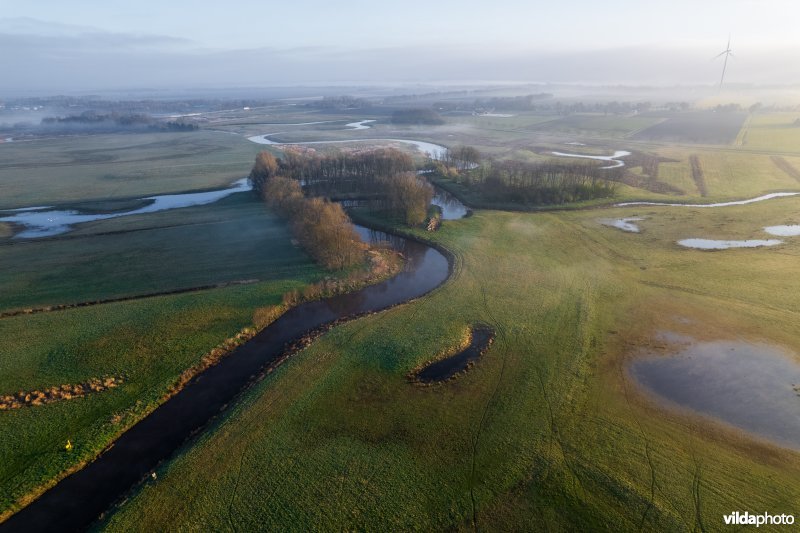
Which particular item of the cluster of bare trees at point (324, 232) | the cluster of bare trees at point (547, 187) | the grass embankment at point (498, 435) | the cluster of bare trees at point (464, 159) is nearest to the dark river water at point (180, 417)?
the grass embankment at point (498, 435)

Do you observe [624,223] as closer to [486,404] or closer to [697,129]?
[486,404]

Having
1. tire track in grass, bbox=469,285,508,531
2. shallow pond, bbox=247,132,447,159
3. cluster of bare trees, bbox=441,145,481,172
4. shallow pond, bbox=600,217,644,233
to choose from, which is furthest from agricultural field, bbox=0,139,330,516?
shallow pond, bbox=247,132,447,159

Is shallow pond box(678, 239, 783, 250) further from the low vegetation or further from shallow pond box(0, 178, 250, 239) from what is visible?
the low vegetation

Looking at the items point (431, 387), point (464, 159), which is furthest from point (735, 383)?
point (464, 159)

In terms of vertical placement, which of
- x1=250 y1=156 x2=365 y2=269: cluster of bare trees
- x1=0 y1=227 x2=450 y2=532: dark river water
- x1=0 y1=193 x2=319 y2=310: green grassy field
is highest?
x1=250 y1=156 x2=365 y2=269: cluster of bare trees

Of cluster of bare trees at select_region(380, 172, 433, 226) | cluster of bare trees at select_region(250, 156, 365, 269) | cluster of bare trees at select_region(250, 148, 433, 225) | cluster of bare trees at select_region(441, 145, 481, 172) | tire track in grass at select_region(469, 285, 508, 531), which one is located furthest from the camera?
cluster of bare trees at select_region(441, 145, 481, 172)
